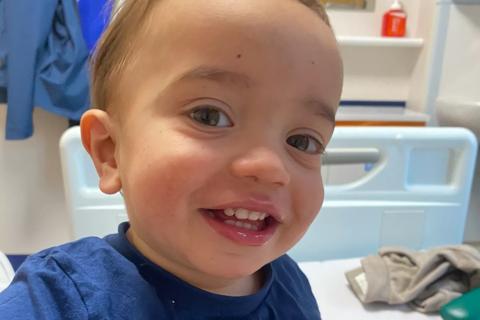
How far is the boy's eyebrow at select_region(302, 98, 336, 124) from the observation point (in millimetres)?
485

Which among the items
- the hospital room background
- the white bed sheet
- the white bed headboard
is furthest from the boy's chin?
the hospital room background

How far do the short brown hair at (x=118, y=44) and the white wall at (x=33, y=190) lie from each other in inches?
58.7

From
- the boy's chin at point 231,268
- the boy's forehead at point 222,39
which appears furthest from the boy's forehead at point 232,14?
the boy's chin at point 231,268

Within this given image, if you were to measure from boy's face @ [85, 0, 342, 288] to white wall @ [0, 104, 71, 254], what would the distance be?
163cm

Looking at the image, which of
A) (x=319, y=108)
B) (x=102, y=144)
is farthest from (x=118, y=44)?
(x=319, y=108)

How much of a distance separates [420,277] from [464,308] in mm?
126

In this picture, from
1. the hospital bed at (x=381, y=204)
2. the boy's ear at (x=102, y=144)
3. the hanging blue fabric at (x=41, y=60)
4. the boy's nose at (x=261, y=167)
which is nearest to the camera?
the boy's nose at (x=261, y=167)

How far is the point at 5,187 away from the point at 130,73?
180 cm

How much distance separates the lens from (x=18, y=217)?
2.10 meters

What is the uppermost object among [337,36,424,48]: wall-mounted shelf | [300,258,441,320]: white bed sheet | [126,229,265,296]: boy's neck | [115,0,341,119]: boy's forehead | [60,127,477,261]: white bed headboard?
[115,0,341,119]: boy's forehead

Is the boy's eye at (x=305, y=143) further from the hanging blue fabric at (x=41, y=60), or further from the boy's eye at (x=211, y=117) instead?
the hanging blue fabric at (x=41, y=60)

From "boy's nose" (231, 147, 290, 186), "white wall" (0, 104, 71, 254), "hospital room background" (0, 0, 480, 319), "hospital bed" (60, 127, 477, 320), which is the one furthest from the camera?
"white wall" (0, 104, 71, 254)

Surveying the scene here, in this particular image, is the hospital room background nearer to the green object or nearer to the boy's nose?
the green object

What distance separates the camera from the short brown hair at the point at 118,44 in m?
0.52
